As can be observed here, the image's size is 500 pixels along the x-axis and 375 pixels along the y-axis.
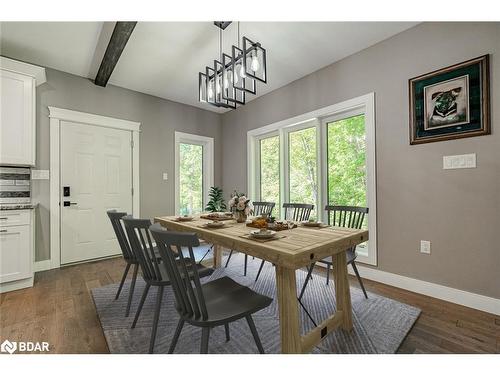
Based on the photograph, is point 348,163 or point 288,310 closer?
point 288,310

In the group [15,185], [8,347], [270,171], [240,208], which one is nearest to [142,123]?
[15,185]

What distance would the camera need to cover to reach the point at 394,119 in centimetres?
251

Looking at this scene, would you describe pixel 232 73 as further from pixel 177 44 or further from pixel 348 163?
pixel 348 163

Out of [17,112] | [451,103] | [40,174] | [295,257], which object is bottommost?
[295,257]

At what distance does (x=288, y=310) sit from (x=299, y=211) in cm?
172

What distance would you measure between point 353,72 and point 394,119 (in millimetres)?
784

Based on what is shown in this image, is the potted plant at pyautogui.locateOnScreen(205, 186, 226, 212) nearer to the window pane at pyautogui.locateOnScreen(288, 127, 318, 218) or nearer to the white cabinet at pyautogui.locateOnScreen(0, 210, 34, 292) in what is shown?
the window pane at pyautogui.locateOnScreen(288, 127, 318, 218)

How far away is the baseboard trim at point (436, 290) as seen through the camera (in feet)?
6.39

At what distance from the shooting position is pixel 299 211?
2.95 meters

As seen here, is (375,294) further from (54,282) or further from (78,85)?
(78,85)

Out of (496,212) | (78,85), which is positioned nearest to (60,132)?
(78,85)

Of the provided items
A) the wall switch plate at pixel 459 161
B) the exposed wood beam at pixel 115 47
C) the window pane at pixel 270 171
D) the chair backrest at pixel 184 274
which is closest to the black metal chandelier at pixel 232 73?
the exposed wood beam at pixel 115 47

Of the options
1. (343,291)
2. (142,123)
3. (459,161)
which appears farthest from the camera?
(142,123)

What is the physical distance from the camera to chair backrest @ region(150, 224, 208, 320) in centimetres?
106
